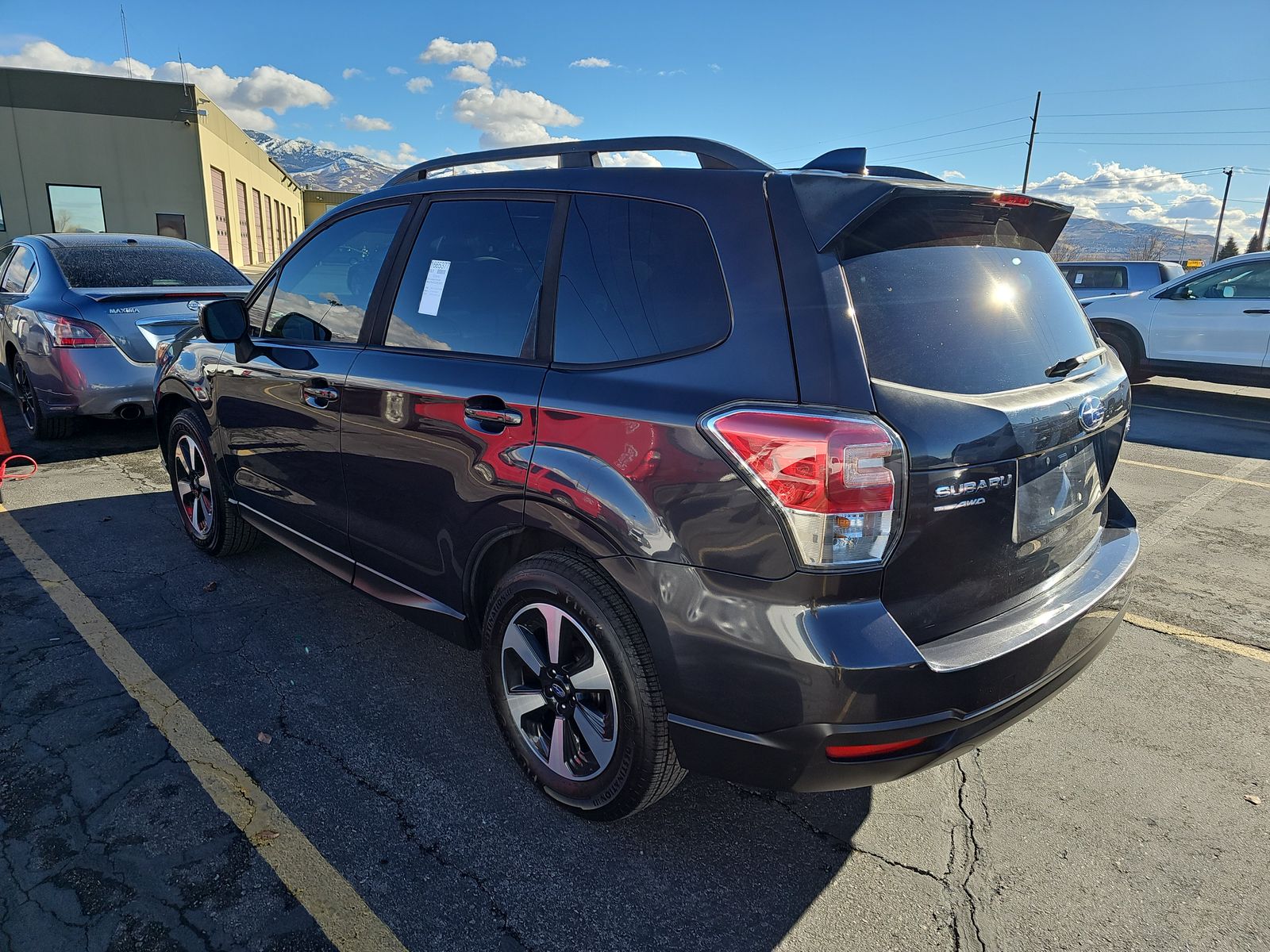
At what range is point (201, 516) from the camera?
450 centimetres

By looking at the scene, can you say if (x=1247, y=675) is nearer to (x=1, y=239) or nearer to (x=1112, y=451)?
(x=1112, y=451)

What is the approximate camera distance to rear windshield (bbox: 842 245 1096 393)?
198cm

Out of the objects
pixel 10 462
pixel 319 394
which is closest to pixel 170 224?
pixel 10 462

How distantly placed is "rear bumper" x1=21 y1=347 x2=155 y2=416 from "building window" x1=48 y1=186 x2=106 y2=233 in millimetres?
21272

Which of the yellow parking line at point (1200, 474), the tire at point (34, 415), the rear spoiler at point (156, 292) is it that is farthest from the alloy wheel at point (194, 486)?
the yellow parking line at point (1200, 474)

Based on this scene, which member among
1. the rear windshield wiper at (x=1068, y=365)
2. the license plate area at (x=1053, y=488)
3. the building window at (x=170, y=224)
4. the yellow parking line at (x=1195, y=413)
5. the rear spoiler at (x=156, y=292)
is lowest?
the yellow parking line at (x=1195, y=413)

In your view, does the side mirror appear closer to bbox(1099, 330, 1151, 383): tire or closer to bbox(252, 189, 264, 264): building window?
bbox(1099, 330, 1151, 383): tire

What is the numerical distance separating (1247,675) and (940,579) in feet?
7.95

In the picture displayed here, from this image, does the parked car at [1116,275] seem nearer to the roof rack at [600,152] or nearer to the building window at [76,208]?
the roof rack at [600,152]

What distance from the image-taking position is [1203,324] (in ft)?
32.8

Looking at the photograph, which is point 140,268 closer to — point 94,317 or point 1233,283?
point 94,317

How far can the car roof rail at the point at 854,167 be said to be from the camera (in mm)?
2277

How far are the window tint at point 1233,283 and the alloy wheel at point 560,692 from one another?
10825 millimetres

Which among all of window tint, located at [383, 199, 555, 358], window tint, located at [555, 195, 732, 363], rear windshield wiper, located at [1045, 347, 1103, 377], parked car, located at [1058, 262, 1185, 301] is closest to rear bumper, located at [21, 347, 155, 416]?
window tint, located at [383, 199, 555, 358]
